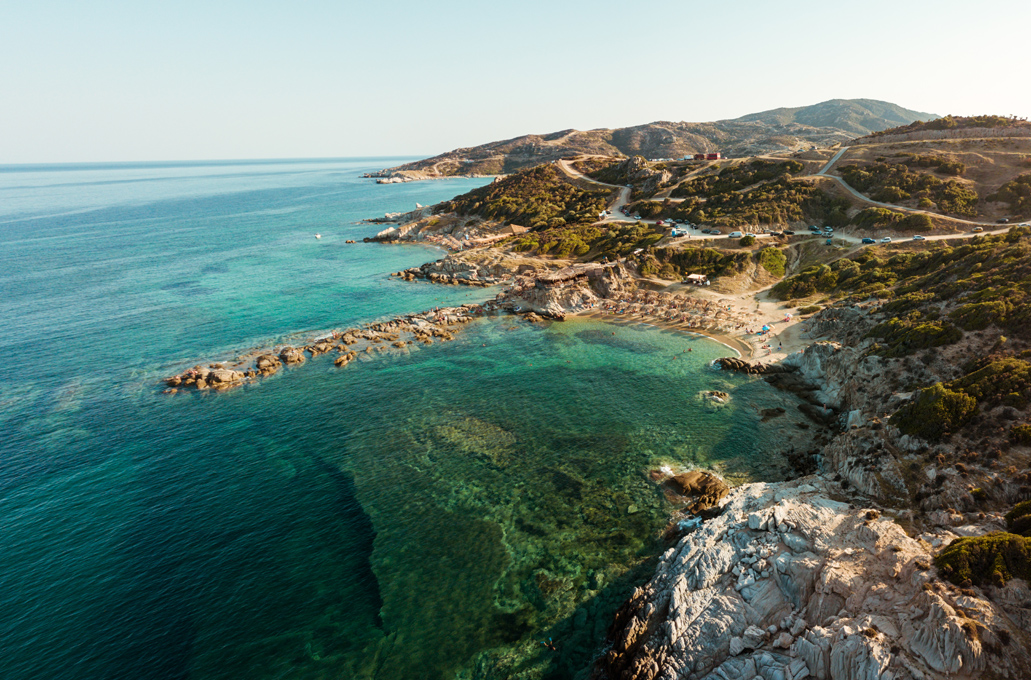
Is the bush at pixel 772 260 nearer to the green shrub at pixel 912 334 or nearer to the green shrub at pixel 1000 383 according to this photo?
the green shrub at pixel 912 334

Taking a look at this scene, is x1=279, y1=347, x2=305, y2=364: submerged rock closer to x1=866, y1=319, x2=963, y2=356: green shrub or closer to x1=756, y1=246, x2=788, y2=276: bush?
x1=866, y1=319, x2=963, y2=356: green shrub

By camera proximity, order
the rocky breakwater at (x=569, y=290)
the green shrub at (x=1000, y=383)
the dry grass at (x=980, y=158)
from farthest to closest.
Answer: the rocky breakwater at (x=569, y=290)
the dry grass at (x=980, y=158)
the green shrub at (x=1000, y=383)

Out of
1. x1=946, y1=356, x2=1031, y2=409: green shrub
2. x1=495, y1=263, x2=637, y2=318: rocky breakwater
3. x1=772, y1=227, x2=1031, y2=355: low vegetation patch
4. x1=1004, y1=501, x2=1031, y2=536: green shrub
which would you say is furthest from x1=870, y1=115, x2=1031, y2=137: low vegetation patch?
x1=1004, y1=501, x2=1031, y2=536: green shrub

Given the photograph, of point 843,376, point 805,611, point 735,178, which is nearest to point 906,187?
point 735,178

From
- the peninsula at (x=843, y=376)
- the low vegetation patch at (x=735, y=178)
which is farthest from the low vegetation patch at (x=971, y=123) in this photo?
the low vegetation patch at (x=735, y=178)

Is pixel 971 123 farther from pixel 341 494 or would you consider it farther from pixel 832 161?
pixel 341 494

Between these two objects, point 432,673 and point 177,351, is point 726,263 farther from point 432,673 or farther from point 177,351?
point 177,351

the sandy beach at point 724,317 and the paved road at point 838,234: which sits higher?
the paved road at point 838,234
